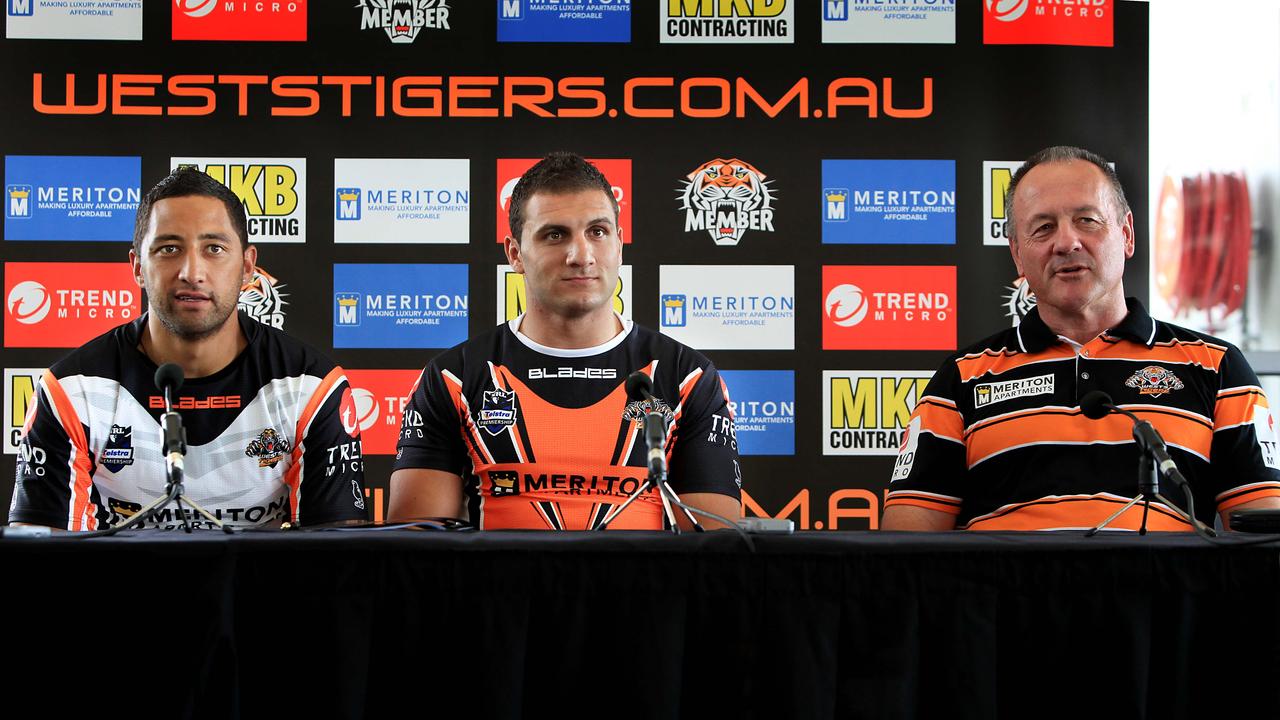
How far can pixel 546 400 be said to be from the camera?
2.21 m

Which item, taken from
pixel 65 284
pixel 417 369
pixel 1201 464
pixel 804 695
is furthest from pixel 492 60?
pixel 804 695

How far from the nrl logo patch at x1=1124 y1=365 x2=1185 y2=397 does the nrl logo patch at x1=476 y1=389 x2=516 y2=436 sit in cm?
128

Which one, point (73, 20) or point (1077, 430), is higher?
point (73, 20)

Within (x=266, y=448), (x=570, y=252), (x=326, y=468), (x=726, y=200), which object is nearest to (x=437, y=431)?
(x=326, y=468)

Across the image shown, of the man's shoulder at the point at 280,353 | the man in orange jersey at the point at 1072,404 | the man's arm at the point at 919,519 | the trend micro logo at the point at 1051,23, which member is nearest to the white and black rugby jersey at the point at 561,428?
the man's shoulder at the point at 280,353

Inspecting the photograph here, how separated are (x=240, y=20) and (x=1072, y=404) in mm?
2783

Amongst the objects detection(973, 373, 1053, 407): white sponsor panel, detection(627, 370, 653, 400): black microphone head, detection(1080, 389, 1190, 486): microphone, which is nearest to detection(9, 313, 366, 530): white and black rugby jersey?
detection(627, 370, 653, 400): black microphone head

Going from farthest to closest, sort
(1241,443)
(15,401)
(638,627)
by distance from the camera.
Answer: (15,401)
(1241,443)
(638,627)

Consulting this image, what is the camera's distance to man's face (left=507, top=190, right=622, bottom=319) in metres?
2.21

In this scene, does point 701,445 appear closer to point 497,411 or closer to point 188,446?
point 497,411

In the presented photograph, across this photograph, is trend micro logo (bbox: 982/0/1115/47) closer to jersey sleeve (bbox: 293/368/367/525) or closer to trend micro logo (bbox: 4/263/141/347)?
jersey sleeve (bbox: 293/368/367/525)

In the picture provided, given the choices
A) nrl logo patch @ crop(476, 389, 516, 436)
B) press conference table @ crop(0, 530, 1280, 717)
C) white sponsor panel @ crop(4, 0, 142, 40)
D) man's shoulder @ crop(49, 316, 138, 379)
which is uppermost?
white sponsor panel @ crop(4, 0, 142, 40)

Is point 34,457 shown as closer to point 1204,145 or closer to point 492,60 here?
point 492,60

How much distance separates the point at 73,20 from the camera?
3326 mm
